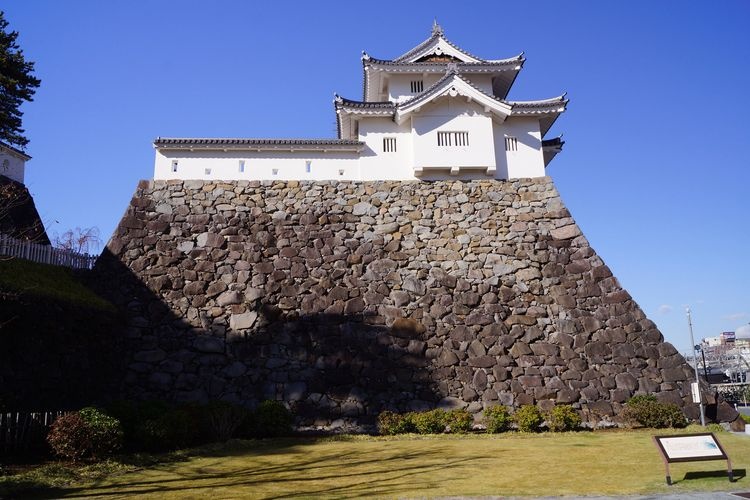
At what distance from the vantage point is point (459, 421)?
17.2m

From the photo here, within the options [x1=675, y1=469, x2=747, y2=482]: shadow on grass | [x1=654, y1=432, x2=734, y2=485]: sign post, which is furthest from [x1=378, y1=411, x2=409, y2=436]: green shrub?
[x1=654, y1=432, x2=734, y2=485]: sign post

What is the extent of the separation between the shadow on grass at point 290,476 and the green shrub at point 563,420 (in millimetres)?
5533

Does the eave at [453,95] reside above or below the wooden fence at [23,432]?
above

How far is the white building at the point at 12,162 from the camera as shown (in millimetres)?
27938

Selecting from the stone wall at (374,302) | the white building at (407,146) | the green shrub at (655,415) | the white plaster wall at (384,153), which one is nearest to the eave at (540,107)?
the white building at (407,146)

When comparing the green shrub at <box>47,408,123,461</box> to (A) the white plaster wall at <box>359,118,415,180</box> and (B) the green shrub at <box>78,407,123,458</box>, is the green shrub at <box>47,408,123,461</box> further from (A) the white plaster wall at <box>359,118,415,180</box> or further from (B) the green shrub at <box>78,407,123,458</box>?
(A) the white plaster wall at <box>359,118,415,180</box>

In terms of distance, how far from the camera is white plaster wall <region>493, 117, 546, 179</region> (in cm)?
2391

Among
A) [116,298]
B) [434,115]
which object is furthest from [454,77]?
[116,298]

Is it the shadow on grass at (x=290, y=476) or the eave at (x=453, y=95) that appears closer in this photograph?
the shadow on grass at (x=290, y=476)

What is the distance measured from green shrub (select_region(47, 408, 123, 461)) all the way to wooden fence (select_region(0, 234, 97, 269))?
7.32 m

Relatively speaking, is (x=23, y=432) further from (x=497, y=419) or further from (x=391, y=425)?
(x=497, y=419)

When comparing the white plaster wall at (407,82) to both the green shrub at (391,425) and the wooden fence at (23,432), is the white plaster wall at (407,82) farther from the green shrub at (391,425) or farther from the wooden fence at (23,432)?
the wooden fence at (23,432)

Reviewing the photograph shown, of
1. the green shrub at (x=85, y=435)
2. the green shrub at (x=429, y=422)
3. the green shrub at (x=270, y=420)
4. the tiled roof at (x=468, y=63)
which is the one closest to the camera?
the green shrub at (x=85, y=435)

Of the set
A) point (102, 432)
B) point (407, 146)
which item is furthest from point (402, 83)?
point (102, 432)
